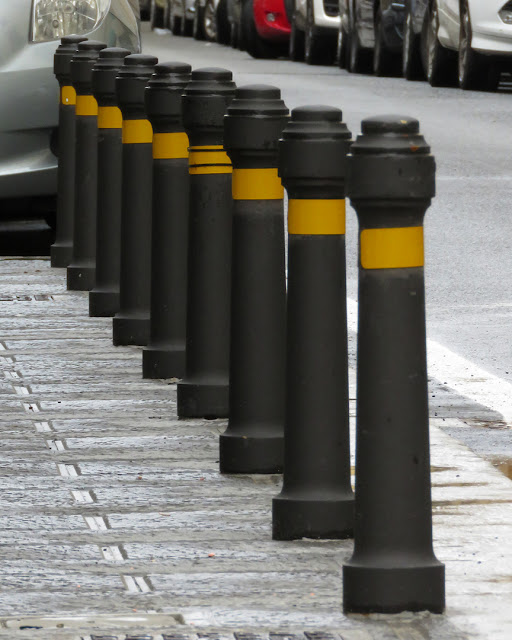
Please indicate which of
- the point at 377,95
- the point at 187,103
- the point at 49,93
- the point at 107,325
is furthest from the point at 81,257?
the point at 377,95

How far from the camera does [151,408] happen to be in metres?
5.79

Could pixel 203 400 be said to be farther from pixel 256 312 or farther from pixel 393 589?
pixel 393 589

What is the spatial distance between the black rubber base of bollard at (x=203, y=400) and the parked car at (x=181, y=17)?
29.9 m

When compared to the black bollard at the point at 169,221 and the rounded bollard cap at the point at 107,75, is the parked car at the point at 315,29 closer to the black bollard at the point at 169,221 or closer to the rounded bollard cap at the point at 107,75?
the rounded bollard cap at the point at 107,75

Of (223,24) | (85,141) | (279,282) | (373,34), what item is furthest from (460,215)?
(223,24)

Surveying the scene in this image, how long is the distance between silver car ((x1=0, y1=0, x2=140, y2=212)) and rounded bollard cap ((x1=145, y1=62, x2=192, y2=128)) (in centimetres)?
324

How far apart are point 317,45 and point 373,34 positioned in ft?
8.83

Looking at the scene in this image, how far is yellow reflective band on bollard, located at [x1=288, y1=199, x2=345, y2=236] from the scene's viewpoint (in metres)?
4.19

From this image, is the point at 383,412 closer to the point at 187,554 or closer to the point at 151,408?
the point at 187,554

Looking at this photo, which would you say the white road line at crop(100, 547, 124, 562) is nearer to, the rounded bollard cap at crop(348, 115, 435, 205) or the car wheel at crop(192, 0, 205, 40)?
the rounded bollard cap at crop(348, 115, 435, 205)

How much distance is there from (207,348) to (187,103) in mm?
676

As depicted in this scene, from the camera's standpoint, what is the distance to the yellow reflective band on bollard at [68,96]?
8.42m

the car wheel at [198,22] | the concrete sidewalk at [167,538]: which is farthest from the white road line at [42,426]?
the car wheel at [198,22]

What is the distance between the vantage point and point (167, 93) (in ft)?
19.4
